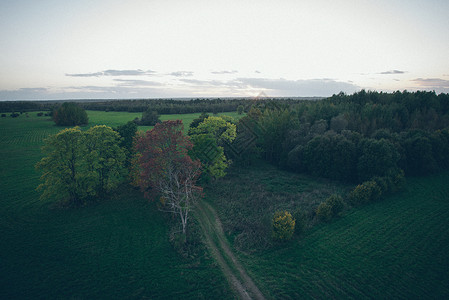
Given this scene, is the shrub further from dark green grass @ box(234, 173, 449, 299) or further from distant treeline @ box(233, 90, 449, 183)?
dark green grass @ box(234, 173, 449, 299)

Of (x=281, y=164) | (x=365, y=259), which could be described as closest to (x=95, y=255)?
(x=365, y=259)

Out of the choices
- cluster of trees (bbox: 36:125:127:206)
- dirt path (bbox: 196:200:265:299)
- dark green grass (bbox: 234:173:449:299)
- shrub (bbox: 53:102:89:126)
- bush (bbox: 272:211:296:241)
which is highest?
shrub (bbox: 53:102:89:126)

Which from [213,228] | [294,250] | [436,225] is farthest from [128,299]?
[436,225]

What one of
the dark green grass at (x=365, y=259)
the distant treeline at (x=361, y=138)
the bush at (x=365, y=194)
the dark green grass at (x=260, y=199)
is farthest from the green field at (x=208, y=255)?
the distant treeline at (x=361, y=138)

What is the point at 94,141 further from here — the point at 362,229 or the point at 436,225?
the point at 436,225

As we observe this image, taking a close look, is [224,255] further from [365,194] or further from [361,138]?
[361,138]

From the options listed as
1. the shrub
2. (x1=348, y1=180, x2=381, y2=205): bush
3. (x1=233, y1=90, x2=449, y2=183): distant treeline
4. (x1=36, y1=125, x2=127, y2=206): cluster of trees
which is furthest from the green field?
the shrub
